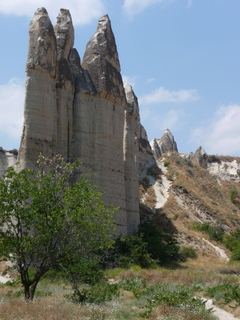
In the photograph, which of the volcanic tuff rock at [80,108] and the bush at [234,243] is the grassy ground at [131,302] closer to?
the volcanic tuff rock at [80,108]

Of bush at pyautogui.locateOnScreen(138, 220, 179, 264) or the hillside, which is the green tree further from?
the hillside

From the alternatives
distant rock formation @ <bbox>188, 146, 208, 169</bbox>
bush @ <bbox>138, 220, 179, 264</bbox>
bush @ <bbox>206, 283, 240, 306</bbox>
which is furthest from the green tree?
distant rock formation @ <bbox>188, 146, 208, 169</bbox>

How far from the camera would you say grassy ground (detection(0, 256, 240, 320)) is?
32.3 ft

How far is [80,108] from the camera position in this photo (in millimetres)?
24109

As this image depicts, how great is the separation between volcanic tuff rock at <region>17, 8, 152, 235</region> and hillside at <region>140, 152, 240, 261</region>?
17.4 ft

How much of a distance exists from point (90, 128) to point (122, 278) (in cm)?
921

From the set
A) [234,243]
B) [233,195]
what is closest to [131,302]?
[234,243]

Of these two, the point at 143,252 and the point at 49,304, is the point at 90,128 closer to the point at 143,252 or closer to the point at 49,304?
the point at 143,252

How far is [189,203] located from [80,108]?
53.7ft

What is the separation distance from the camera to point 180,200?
36.8 m

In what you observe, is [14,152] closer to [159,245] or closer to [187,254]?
[187,254]

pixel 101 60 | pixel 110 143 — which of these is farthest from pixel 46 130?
pixel 101 60

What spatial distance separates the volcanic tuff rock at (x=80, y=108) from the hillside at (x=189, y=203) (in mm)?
5293

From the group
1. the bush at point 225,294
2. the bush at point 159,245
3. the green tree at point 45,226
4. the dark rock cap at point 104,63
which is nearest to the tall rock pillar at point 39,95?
the dark rock cap at point 104,63
